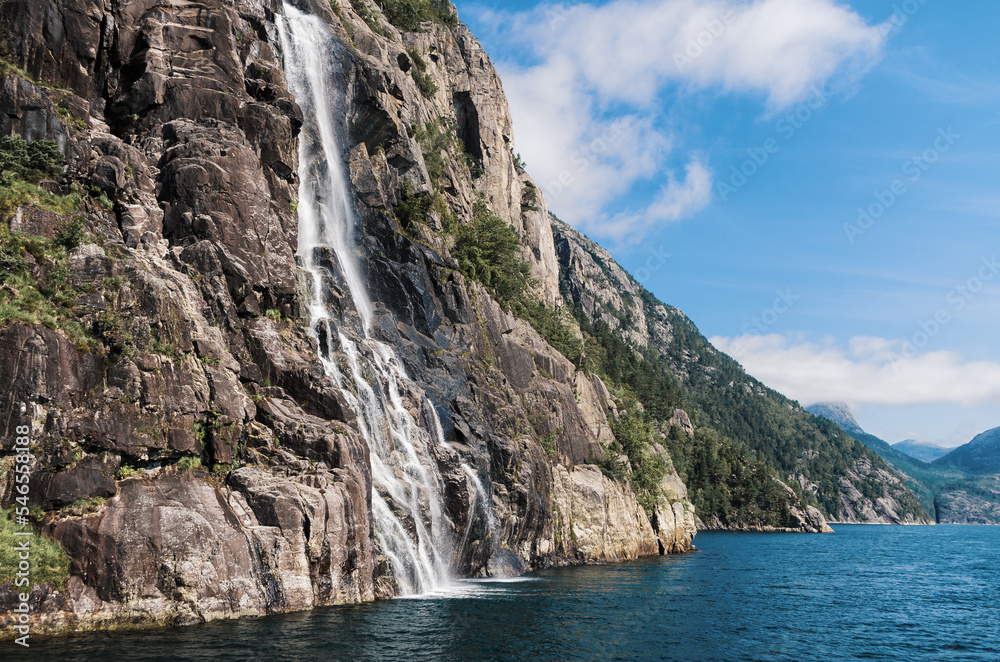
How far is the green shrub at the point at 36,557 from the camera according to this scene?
21516 mm

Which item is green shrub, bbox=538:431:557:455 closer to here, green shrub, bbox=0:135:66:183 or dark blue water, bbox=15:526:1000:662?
dark blue water, bbox=15:526:1000:662

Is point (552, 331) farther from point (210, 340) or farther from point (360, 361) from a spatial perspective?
point (210, 340)

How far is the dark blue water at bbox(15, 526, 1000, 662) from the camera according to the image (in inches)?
896

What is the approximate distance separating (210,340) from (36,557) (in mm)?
11630

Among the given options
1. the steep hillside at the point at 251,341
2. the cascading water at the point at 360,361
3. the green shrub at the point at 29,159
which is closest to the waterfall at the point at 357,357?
the cascading water at the point at 360,361

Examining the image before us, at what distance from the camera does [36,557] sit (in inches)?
Answer: 871

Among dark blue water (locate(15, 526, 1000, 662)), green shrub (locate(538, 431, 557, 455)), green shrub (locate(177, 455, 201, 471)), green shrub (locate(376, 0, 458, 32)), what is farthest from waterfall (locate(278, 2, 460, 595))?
green shrub (locate(376, 0, 458, 32))

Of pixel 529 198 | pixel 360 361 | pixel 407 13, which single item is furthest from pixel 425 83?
pixel 360 361

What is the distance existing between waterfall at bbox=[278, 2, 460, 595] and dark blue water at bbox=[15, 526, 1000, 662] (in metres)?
3.58

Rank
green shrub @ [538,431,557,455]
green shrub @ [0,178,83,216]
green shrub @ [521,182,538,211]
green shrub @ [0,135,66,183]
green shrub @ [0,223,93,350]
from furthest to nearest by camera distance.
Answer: green shrub @ [521,182,538,211] → green shrub @ [538,431,557,455] → green shrub @ [0,135,66,183] → green shrub @ [0,178,83,216] → green shrub @ [0,223,93,350]

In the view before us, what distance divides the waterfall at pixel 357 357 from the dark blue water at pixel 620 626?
3579mm

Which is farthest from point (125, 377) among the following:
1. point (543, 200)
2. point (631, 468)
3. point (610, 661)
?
point (543, 200)
